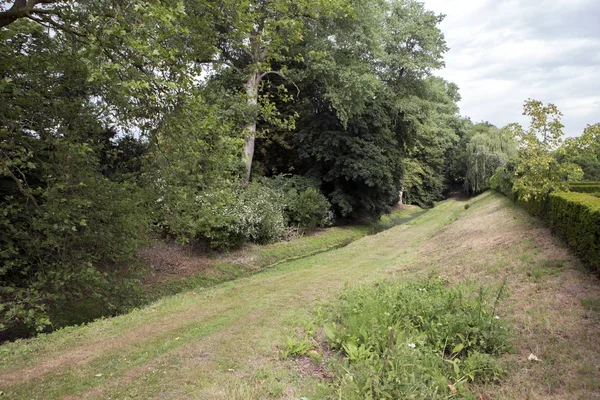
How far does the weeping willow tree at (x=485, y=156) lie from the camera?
3488cm

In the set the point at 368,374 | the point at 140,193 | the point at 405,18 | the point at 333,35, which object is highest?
the point at 405,18

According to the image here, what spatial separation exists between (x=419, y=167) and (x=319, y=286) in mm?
35751

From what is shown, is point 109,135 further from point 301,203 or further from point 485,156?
point 485,156

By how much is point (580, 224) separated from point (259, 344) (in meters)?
6.38

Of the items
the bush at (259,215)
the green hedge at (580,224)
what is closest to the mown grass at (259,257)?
the bush at (259,215)

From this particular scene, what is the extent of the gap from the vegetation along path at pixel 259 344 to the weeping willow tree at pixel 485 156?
29.2m

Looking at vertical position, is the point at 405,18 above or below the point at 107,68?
above

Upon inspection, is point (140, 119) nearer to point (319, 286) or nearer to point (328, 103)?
point (319, 286)

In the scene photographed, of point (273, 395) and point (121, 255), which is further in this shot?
point (121, 255)

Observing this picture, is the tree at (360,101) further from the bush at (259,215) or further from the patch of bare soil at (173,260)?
the patch of bare soil at (173,260)

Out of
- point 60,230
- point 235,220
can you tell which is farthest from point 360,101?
point 60,230

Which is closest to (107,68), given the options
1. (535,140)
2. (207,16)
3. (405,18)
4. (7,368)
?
(207,16)

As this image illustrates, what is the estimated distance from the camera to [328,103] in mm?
22125

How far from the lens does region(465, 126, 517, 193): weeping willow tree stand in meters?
34.9
